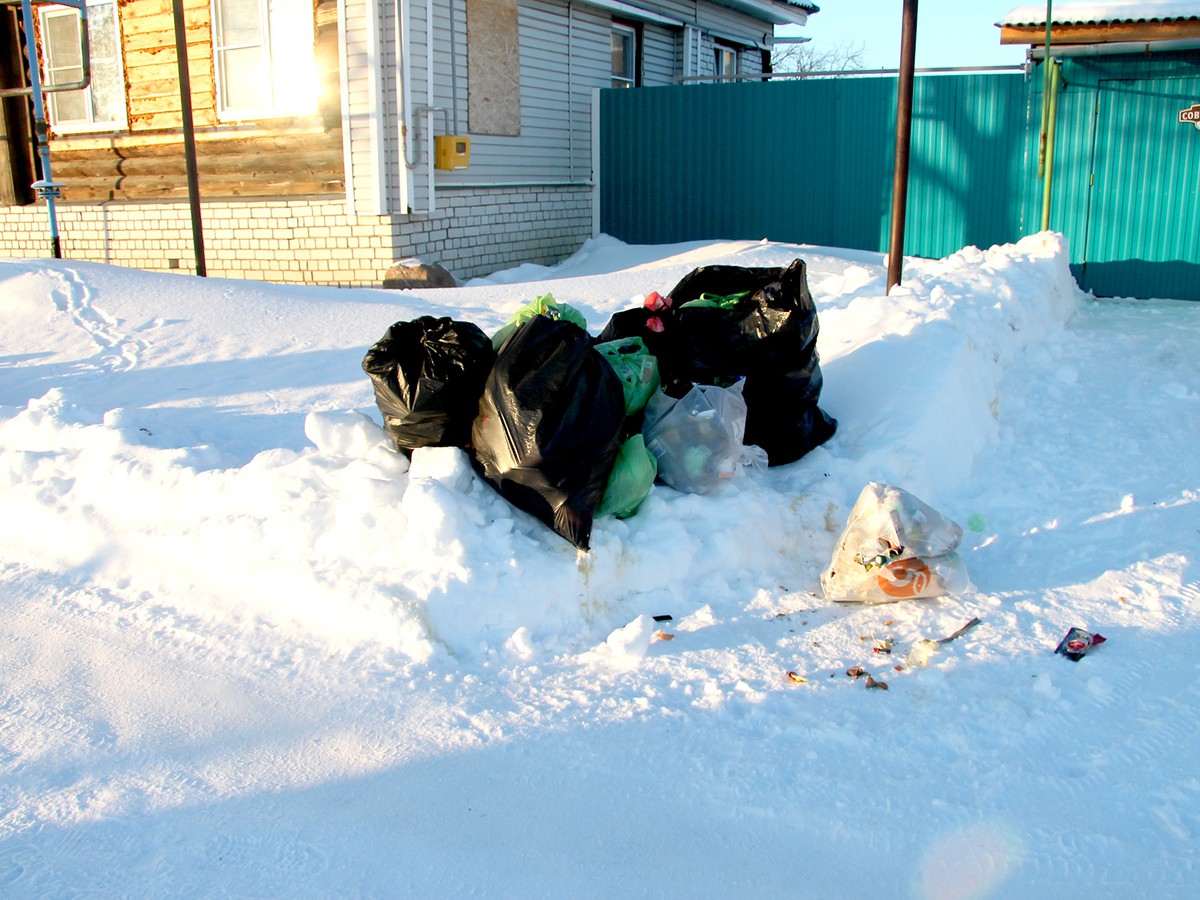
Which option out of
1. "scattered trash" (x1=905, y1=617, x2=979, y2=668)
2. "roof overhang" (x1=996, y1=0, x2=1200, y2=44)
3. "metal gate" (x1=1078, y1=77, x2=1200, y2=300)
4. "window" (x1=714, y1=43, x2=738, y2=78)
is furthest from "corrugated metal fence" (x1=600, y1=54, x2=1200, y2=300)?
"scattered trash" (x1=905, y1=617, x2=979, y2=668)

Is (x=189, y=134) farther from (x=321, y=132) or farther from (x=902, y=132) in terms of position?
(x=902, y=132)

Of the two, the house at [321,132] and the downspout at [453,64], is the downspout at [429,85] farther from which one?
the downspout at [453,64]

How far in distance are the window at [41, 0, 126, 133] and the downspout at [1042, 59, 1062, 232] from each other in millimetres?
9787

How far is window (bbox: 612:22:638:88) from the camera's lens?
44.8 ft

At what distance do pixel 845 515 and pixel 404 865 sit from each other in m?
2.30

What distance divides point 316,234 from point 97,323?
4.19 meters

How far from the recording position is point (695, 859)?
2291 millimetres

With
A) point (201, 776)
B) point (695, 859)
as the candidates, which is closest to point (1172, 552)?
point (695, 859)

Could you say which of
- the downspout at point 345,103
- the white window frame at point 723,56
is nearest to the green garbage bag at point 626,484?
the downspout at point 345,103

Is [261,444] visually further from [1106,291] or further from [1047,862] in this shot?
[1106,291]

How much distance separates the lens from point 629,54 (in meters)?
13.8

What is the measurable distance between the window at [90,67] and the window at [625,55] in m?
5.99

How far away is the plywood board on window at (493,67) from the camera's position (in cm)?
1060

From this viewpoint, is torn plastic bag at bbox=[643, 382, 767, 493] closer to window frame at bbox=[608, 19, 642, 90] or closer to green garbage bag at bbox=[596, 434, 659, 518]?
green garbage bag at bbox=[596, 434, 659, 518]
